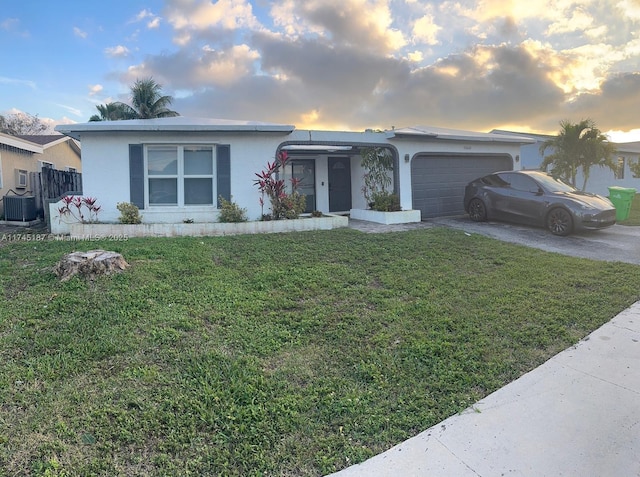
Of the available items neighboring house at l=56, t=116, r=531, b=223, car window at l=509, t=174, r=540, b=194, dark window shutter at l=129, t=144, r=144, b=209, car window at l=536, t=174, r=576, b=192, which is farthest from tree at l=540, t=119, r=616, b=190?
dark window shutter at l=129, t=144, r=144, b=209

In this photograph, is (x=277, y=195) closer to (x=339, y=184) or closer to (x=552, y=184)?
(x=339, y=184)

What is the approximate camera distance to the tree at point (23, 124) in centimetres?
2966

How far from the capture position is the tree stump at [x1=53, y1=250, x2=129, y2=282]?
539 centimetres

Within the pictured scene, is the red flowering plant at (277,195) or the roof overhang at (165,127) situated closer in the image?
the roof overhang at (165,127)

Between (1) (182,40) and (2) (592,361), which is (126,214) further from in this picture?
(2) (592,361)

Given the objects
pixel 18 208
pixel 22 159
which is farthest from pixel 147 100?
pixel 18 208

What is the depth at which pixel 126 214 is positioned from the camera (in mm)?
9625

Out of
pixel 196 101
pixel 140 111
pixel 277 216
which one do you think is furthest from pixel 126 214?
pixel 140 111

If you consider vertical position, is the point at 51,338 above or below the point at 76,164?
below

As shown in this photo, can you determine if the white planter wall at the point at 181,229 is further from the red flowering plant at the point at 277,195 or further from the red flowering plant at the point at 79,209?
the red flowering plant at the point at 79,209

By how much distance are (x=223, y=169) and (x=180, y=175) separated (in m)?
1.10

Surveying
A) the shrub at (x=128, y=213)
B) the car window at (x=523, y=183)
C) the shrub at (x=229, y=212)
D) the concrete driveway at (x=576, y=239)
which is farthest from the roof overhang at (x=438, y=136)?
the shrub at (x=128, y=213)

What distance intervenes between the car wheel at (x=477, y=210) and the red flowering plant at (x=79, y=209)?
10.1 metres

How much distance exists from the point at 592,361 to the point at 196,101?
20.9 meters
